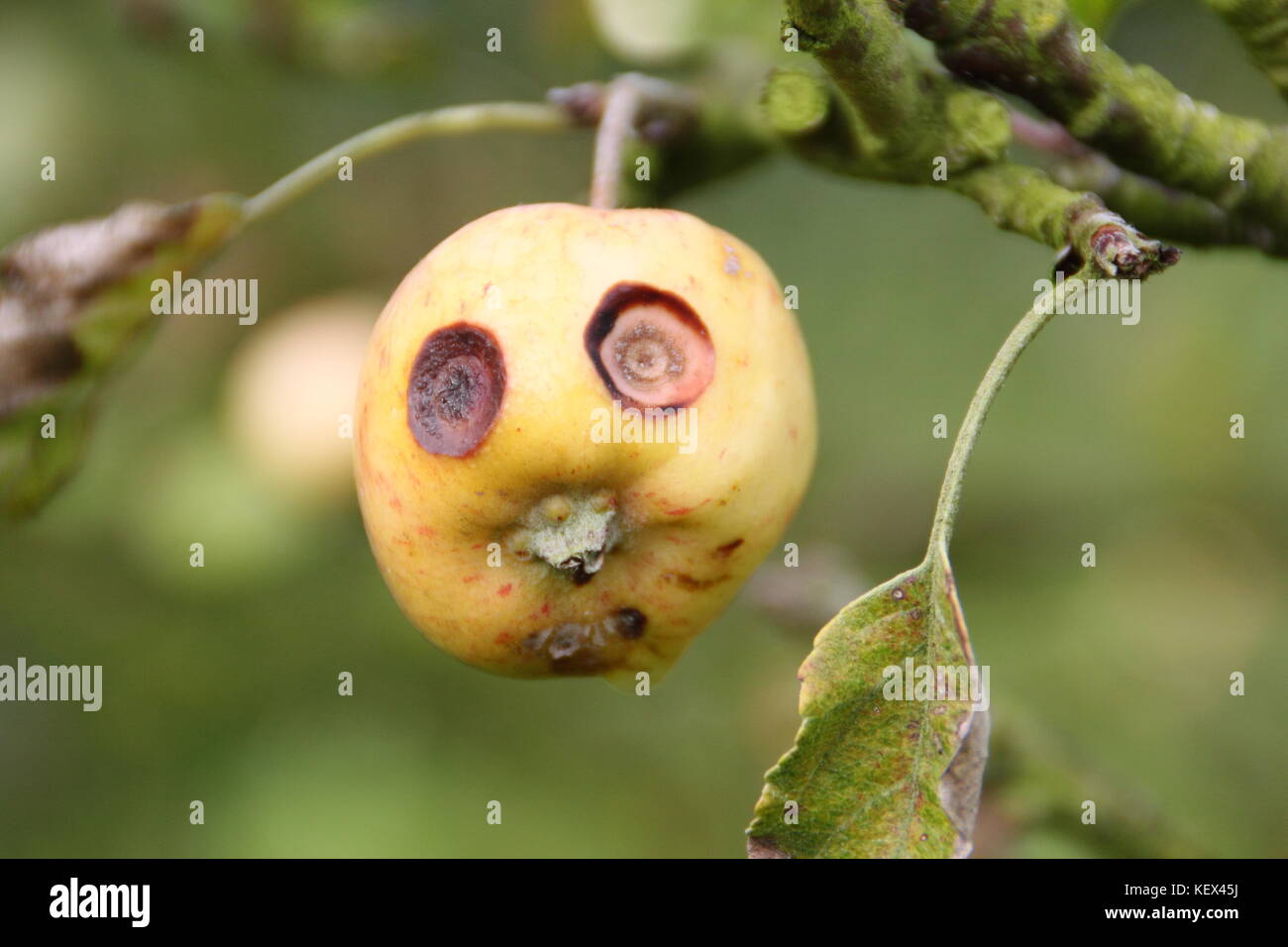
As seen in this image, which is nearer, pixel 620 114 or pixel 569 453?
pixel 569 453

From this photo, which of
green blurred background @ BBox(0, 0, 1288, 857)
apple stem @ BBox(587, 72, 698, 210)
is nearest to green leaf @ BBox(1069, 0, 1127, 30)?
apple stem @ BBox(587, 72, 698, 210)

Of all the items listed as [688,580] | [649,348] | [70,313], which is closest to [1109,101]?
[649,348]

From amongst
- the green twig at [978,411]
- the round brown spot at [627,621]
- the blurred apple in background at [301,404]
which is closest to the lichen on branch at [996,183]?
the green twig at [978,411]

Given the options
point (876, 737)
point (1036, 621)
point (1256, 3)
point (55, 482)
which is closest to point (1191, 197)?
point (1256, 3)

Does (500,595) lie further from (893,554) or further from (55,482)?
(893,554)

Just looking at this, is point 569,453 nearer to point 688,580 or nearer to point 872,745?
point 688,580

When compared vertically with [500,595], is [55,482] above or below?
above

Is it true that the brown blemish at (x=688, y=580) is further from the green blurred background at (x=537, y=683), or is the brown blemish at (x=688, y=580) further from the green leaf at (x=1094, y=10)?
the green blurred background at (x=537, y=683)
